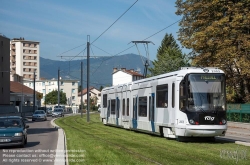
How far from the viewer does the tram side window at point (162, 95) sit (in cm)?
2336

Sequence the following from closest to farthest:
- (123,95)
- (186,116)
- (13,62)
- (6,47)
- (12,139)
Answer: (12,139) < (186,116) < (123,95) < (6,47) < (13,62)

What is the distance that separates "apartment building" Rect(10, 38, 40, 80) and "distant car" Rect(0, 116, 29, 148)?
150 metres

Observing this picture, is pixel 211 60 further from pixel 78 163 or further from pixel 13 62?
pixel 13 62

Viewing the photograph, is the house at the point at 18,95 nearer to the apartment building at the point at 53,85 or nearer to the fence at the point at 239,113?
the apartment building at the point at 53,85

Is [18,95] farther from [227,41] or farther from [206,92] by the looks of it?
[206,92]

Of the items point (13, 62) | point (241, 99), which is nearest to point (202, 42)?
point (241, 99)

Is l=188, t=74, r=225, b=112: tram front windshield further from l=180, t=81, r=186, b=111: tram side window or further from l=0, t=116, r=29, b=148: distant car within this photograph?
l=0, t=116, r=29, b=148: distant car

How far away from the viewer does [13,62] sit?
170m

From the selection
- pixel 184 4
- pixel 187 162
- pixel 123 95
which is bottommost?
pixel 187 162

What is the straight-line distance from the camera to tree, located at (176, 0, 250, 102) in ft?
138

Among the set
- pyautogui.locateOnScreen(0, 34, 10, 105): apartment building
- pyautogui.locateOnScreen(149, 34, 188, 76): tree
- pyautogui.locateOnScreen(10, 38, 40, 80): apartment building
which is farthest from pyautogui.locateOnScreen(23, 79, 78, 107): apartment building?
pyautogui.locateOnScreen(149, 34, 188, 76): tree

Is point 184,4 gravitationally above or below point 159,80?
Answer: above

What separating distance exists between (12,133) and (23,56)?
501 feet

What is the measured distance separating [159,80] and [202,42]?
19.9 m
